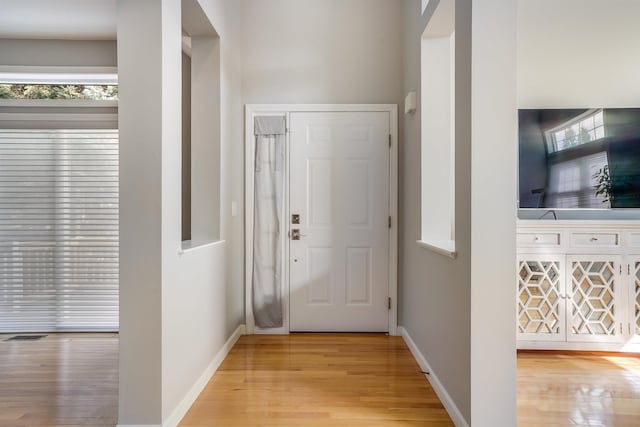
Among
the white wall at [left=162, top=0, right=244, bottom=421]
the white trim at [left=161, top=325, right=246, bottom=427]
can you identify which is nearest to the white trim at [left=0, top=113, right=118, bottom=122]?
the white wall at [left=162, top=0, right=244, bottom=421]

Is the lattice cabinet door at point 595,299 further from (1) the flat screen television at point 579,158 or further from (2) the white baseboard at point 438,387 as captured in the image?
(2) the white baseboard at point 438,387

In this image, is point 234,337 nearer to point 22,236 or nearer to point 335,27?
point 22,236

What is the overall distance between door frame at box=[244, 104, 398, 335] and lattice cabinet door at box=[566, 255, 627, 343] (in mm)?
1414

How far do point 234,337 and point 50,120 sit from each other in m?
2.69

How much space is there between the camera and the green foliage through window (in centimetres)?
377

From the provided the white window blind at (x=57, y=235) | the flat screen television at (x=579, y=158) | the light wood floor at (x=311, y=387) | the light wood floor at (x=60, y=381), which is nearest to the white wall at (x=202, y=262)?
the light wood floor at (x=311, y=387)

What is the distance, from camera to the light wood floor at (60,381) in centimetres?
221

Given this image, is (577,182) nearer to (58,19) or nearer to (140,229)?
(140,229)

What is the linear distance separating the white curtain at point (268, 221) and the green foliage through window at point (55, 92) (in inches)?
60.0

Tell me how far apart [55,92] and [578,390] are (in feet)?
16.2

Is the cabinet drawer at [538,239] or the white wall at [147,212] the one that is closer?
the white wall at [147,212]

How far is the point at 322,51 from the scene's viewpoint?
12.2 feet

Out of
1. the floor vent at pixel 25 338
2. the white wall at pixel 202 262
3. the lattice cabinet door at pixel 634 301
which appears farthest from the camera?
the floor vent at pixel 25 338

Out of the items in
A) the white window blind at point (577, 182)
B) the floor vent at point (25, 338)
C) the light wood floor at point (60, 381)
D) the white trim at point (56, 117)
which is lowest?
the floor vent at point (25, 338)
